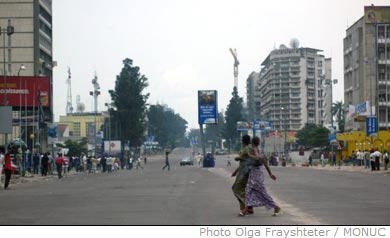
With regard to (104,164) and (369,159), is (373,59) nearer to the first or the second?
(369,159)

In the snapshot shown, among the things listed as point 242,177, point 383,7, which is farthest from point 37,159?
point 383,7

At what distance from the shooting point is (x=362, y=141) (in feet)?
244

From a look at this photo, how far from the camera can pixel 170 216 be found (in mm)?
14508

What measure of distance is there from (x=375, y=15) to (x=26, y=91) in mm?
46746

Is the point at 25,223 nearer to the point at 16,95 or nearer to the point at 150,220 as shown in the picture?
the point at 150,220

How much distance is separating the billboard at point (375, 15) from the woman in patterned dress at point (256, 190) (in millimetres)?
81616

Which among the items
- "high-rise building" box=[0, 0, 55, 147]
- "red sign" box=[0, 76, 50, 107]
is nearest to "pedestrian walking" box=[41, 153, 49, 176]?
"red sign" box=[0, 76, 50, 107]

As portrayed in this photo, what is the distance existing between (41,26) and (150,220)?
82.1 meters

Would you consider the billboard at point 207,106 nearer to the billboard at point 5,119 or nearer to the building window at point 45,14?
the building window at point 45,14

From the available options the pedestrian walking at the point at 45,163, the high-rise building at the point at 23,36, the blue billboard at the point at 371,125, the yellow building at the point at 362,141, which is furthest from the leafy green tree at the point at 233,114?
the pedestrian walking at the point at 45,163

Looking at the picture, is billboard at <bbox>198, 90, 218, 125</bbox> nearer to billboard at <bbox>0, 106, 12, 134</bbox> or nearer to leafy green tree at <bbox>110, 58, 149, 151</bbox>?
billboard at <bbox>0, 106, 12, 134</bbox>

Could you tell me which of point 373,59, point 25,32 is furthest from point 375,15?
point 25,32

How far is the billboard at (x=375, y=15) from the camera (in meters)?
93.1

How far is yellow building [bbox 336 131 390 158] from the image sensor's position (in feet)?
232
